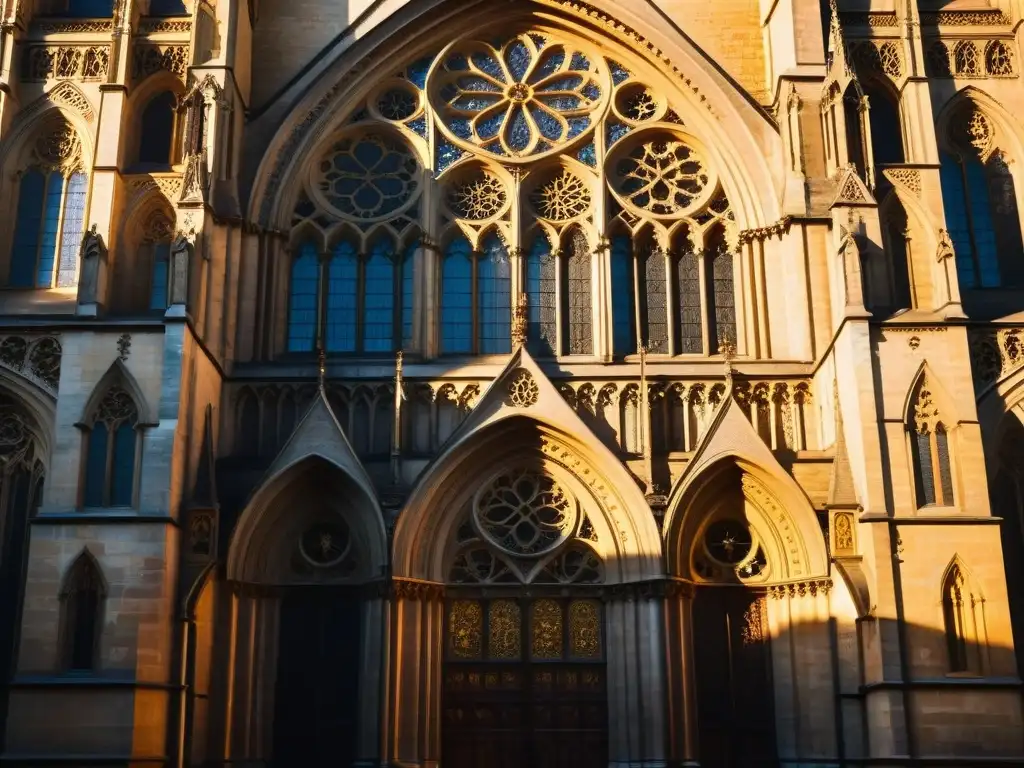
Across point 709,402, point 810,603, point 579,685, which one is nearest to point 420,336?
point 709,402

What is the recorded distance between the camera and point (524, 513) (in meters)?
20.4

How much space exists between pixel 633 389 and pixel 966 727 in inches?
273

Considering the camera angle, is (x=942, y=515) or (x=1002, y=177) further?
(x=1002, y=177)

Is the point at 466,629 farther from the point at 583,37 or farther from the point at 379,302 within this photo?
the point at 583,37

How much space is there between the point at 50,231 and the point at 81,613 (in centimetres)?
712

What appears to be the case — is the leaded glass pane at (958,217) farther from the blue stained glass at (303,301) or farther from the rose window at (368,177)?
the blue stained glass at (303,301)

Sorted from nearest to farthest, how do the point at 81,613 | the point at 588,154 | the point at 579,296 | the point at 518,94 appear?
the point at 81,613, the point at 579,296, the point at 588,154, the point at 518,94

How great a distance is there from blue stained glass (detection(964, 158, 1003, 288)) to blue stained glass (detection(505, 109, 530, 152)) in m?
7.57

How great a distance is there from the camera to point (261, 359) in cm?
2108

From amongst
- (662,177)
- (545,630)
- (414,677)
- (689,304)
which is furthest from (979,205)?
(414,677)

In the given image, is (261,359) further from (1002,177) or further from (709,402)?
(1002,177)

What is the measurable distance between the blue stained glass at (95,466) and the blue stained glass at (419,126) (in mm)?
7801

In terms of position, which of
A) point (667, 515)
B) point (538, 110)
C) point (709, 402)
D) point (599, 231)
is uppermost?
point (538, 110)

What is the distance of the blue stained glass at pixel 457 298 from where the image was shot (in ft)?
71.5
